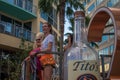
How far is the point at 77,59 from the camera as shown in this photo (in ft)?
Result: 6.58

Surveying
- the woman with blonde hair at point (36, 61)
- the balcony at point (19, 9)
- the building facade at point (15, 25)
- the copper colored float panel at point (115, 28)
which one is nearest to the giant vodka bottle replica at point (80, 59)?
the copper colored float panel at point (115, 28)

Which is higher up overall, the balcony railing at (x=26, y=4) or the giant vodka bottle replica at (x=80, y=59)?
the balcony railing at (x=26, y=4)

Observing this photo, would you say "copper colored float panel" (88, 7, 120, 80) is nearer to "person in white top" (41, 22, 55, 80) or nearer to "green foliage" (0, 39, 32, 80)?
"person in white top" (41, 22, 55, 80)

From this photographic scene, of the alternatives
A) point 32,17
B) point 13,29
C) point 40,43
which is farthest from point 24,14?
point 40,43

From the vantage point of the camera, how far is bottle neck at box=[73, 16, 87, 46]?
209cm

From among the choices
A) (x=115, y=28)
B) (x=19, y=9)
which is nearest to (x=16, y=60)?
(x=19, y=9)

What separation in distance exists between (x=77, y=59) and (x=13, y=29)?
2752cm

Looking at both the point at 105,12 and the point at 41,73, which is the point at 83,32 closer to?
the point at 105,12

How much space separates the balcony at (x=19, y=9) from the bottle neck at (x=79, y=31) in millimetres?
26857

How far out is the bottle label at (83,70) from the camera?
1954mm

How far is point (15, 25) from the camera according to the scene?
31219 millimetres

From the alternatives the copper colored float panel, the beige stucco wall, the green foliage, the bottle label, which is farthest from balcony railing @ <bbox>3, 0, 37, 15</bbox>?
the bottle label

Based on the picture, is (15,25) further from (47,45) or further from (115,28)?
(115,28)

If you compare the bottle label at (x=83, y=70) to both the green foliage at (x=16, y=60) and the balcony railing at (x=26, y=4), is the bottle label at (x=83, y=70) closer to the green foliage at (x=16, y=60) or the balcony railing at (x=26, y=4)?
the green foliage at (x=16, y=60)
